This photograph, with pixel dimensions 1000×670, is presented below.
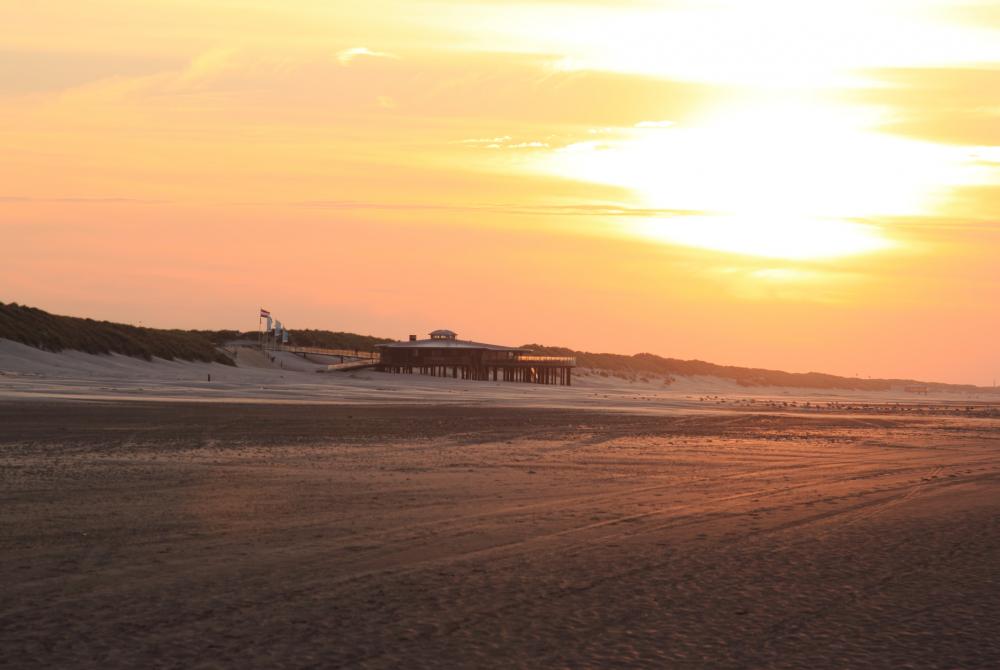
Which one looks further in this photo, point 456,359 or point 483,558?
point 456,359

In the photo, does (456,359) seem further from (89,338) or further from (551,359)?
(89,338)

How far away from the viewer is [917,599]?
910 centimetres

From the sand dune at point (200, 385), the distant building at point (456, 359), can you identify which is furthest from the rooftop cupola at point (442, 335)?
the sand dune at point (200, 385)

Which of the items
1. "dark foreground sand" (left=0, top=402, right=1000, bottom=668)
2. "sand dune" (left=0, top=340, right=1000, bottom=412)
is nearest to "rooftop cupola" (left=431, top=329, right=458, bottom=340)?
"sand dune" (left=0, top=340, right=1000, bottom=412)

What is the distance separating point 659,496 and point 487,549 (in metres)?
4.91

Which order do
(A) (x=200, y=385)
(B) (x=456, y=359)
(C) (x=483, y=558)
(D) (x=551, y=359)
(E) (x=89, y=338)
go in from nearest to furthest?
(C) (x=483, y=558), (A) (x=200, y=385), (E) (x=89, y=338), (B) (x=456, y=359), (D) (x=551, y=359)

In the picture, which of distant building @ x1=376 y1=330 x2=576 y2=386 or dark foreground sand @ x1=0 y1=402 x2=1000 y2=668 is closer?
dark foreground sand @ x1=0 y1=402 x2=1000 y2=668

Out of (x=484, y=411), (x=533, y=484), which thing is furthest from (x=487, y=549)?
(x=484, y=411)

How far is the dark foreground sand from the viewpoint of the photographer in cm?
753

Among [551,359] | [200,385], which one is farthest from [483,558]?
[551,359]

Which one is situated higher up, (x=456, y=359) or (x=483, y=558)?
(x=456, y=359)

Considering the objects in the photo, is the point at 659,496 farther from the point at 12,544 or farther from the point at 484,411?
the point at 484,411

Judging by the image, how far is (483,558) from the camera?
10547 mm

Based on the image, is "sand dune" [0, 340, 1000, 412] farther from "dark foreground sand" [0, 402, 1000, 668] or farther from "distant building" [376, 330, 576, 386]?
"dark foreground sand" [0, 402, 1000, 668]
